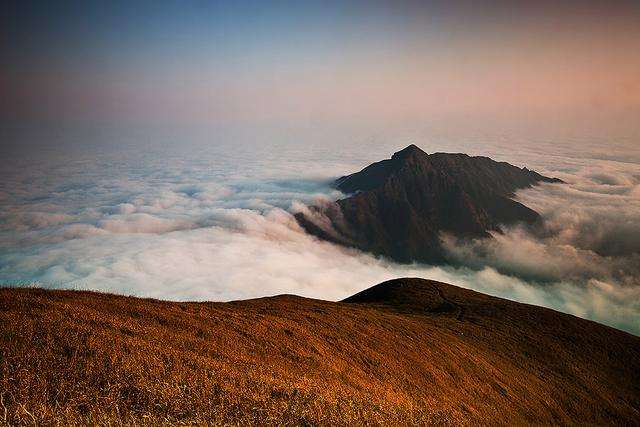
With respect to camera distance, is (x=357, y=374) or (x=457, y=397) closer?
(x=357, y=374)

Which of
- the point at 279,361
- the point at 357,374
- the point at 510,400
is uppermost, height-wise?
the point at 279,361

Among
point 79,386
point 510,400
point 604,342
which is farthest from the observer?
point 604,342

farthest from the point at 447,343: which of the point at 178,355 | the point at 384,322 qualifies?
the point at 178,355

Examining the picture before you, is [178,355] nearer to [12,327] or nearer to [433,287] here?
[12,327]

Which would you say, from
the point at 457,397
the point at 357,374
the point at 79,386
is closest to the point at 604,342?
the point at 457,397

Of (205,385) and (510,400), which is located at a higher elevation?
(205,385)

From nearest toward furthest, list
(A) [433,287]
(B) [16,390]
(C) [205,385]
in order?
1. (B) [16,390]
2. (C) [205,385]
3. (A) [433,287]
